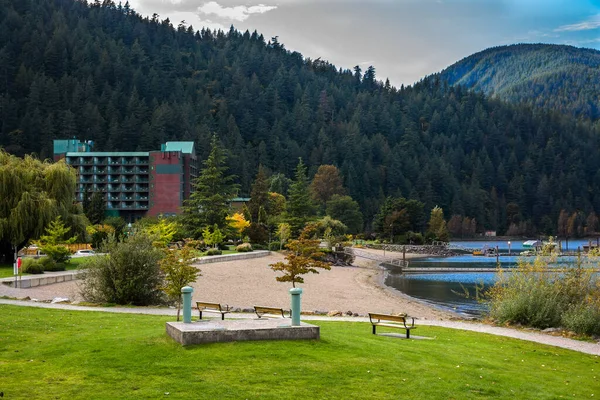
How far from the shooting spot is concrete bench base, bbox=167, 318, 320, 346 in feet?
39.5

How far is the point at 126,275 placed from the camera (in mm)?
22609

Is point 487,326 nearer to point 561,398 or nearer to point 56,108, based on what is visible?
point 561,398

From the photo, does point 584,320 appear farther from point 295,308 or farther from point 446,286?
Result: point 446,286

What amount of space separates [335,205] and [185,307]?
94.2 metres

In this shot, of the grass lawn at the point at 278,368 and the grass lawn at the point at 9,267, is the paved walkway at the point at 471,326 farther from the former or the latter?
the grass lawn at the point at 9,267

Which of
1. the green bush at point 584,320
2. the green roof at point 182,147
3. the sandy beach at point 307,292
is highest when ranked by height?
the green roof at point 182,147

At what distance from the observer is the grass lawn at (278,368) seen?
962 centimetres

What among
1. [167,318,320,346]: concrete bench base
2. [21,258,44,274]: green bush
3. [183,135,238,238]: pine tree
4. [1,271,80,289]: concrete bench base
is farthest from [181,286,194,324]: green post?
[183,135,238,238]: pine tree

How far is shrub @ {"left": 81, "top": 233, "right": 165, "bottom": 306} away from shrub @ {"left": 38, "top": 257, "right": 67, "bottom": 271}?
11.8 m

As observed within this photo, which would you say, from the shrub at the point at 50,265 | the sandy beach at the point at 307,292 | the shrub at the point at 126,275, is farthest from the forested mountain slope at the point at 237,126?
the shrub at the point at 126,275

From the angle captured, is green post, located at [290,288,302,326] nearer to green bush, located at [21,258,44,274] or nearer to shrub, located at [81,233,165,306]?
shrub, located at [81,233,165,306]

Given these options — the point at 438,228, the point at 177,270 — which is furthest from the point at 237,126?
the point at 177,270

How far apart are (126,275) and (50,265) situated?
43.2 feet

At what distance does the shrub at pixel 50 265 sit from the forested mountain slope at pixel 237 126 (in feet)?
317
